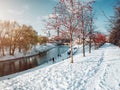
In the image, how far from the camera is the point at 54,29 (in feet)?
70.3

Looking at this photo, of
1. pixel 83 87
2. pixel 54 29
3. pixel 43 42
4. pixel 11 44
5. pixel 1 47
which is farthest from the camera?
pixel 43 42

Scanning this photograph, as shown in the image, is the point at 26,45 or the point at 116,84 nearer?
the point at 116,84

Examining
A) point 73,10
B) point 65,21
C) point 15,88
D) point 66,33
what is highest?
point 73,10

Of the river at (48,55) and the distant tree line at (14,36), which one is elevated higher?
the distant tree line at (14,36)

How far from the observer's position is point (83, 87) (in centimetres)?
991

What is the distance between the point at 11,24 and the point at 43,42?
197 ft

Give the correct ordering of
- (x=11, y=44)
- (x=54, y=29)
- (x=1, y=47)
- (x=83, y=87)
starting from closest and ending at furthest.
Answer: (x=83, y=87), (x=54, y=29), (x=1, y=47), (x=11, y=44)

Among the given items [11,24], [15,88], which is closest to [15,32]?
[11,24]

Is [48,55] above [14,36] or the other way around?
the other way around

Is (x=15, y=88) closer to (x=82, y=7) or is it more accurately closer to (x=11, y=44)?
(x=82, y=7)

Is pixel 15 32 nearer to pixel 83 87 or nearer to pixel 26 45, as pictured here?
pixel 26 45

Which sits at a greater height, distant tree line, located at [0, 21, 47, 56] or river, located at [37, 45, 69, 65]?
distant tree line, located at [0, 21, 47, 56]

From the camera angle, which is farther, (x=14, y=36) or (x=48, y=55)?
(x=48, y=55)

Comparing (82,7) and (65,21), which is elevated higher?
(82,7)
